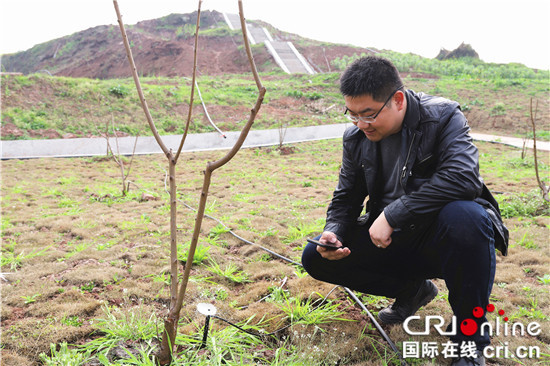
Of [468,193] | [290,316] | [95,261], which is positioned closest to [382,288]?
[290,316]

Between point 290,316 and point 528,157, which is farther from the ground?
point 528,157

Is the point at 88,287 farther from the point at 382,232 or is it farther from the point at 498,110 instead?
the point at 498,110

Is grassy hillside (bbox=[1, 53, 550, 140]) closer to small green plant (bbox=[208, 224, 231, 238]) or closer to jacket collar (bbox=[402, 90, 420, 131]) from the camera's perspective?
small green plant (bbox=[208, 224, 231, 238])

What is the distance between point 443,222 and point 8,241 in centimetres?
392

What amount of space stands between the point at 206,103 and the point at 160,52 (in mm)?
16020

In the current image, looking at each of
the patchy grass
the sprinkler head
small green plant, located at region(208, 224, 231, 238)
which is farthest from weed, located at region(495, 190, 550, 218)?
the sprinkler head

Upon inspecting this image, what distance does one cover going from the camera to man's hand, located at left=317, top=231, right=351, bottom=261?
1.92 metres

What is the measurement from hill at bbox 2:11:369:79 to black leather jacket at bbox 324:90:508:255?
21987 mm

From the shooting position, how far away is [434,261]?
1.88m

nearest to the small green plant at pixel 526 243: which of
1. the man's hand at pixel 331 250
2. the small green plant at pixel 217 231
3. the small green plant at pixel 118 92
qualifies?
the man's hand at pixel 331 250

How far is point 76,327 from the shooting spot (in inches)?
82.7

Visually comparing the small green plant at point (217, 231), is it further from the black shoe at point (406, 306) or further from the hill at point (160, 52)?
the hill at point (160, 52)

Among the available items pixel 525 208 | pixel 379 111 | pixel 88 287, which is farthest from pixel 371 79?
pixel 525 208

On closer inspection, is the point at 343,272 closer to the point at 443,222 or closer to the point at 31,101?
the point at 443,222
